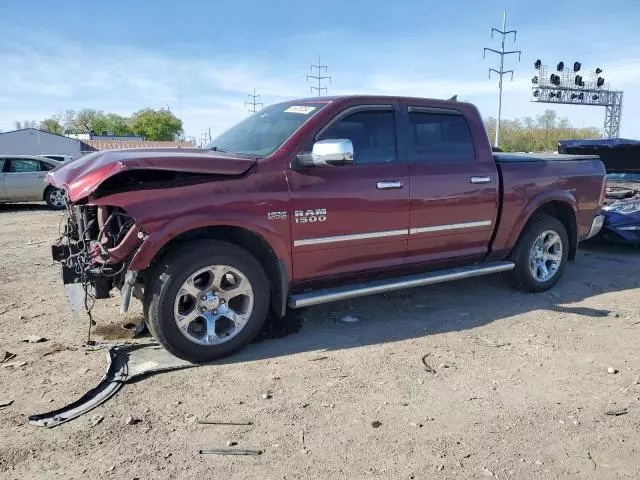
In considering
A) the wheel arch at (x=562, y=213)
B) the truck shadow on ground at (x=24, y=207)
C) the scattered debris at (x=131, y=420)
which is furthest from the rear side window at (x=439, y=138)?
the truck shadow on ground at (x=24, y=207)

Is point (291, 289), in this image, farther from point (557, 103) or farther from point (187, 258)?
point (557, 103)

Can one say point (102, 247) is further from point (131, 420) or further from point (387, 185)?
point (387, 185)

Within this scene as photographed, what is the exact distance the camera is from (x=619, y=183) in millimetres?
9148

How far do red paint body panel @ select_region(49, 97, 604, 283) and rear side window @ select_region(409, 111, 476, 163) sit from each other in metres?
0.09

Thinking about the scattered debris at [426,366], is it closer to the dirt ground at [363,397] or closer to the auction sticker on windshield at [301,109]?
the dirt ground at [363,397]

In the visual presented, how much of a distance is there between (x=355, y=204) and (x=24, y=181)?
13159 millimetres

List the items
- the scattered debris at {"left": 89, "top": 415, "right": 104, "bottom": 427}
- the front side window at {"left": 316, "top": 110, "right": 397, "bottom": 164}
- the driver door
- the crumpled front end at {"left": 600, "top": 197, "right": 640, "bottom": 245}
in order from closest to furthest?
1. the scattered debris at {"left": 89, "top": 415, "right": 104, "bottom": 427}
2. the driver door
3. the front side window at {"left": 316, "top": 110, "right": 397, "bottom": 164}
4. the crumpled front end at {"left": 600, "top": 197, "right": 640, "bottom": 245}

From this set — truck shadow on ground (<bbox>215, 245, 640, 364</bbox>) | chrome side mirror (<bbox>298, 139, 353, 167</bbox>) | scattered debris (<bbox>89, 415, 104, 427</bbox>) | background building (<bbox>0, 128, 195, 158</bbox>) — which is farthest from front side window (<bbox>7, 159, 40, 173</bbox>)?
background building (<bbox>0, 128, 195, 158</bbox>)

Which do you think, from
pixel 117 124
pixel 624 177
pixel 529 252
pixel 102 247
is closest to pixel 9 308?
pixel 102 247

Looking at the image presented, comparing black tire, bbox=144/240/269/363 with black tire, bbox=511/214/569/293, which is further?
black tire, bbox=511/214/569/293

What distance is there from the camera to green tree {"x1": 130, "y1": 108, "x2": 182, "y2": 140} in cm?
9325

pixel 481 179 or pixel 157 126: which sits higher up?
pixel 157 126

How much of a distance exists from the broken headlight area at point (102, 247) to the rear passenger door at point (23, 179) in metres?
12.0

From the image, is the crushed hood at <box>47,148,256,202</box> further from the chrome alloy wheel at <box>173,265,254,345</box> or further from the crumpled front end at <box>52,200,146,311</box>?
the chrome alloy wheel at <box>173,265,254,345</box>
